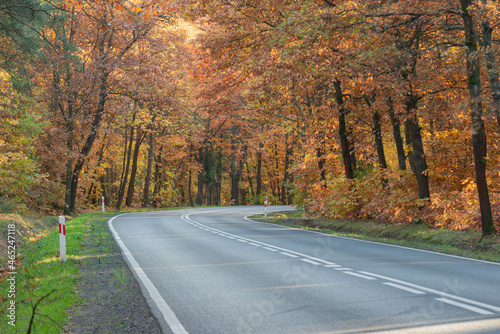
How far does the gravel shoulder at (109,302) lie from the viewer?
→ 5.32m

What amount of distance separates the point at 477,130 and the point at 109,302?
10.9 meters

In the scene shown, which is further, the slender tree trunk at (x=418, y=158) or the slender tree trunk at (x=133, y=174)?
the slender tree trunk at (x=133, y=174)

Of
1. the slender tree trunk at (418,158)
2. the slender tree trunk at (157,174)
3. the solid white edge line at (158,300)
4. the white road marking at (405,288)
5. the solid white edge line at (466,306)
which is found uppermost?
the slender tree trunk at (157,174)

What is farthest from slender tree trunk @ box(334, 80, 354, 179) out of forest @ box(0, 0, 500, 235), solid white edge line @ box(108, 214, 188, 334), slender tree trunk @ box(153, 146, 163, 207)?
slender tree trunk @ box(153, 146, 163, 207)

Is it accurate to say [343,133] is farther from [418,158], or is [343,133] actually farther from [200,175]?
[200,175]

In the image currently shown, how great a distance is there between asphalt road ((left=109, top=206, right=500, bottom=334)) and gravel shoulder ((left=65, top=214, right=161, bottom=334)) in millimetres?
211

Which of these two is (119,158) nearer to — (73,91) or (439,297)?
(73,91)

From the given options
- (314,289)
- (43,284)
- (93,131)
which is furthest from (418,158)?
(93,131)

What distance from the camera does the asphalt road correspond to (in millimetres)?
5195

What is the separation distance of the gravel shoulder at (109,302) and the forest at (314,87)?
510 cm

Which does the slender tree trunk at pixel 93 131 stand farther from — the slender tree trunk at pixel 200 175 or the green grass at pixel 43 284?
the slender tree trunk at pixel 200 175

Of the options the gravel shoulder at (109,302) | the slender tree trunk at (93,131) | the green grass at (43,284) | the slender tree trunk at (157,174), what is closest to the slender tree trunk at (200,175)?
the slender tree trunk at (157,174)

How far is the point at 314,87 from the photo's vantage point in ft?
56.5

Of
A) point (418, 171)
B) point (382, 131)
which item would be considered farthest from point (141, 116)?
point (418, 171)
